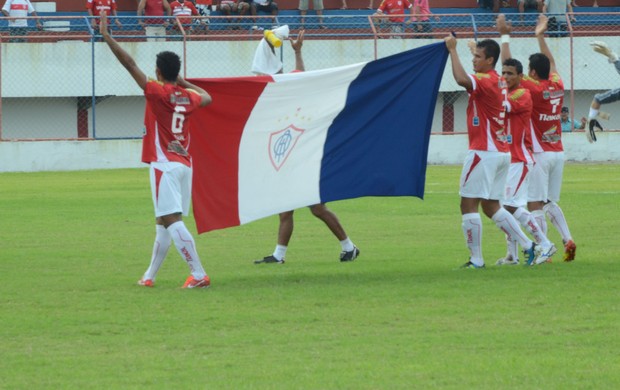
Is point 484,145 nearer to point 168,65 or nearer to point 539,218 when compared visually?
point 539,218

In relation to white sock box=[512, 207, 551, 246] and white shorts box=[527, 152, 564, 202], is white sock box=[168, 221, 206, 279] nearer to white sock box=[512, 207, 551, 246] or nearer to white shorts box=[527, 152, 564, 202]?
white sock box=[512, 207, 551, 246]

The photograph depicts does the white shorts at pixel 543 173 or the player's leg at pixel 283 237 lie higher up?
the white shorts at pixel 543 173

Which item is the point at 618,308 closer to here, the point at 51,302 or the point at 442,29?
the point at 51,302

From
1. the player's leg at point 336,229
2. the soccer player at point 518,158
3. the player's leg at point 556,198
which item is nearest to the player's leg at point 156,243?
the player's leg at point 336,229

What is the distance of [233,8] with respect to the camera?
35.6 metres

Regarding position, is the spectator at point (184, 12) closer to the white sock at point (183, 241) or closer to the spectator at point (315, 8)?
the spectator at point (315, 8)

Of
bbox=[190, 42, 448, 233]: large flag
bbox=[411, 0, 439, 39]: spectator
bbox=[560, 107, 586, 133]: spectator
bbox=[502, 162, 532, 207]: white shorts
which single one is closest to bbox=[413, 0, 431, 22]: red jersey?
bbox=[411, 0, 439, 39]: spectator

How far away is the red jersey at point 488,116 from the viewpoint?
12023mm

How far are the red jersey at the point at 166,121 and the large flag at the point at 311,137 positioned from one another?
105cm

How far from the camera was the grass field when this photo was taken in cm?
744

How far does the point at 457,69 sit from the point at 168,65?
260cm

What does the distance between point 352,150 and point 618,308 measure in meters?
3.73

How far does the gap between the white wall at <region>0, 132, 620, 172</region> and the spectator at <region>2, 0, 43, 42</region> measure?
4517 millimetres

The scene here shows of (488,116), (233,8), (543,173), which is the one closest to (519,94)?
(488,116)
